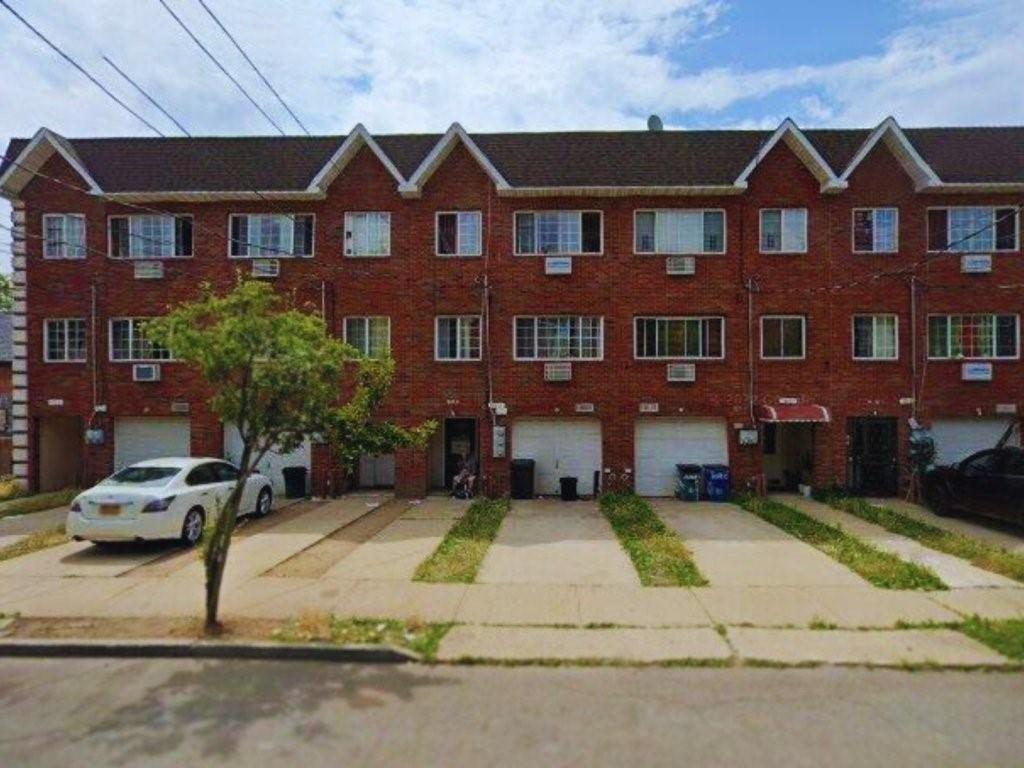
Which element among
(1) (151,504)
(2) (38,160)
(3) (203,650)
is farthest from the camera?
(2) (38,160)

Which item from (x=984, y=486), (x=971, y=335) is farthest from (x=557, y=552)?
(x=971, y=335)

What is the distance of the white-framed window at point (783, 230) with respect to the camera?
16.6 metres

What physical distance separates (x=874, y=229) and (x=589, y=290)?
766cm

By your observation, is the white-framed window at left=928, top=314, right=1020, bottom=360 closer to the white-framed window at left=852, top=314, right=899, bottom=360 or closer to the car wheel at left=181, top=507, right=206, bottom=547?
the white-framed window at left=852, top=314, right=899, bottom=360

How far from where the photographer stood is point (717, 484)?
15867 mm

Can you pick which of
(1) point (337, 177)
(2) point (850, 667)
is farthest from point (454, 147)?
(2) point (850, 667)

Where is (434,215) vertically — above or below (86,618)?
above

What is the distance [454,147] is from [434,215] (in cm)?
191

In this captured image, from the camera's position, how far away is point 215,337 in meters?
6.73

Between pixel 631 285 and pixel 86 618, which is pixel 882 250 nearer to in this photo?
pixel 631 285

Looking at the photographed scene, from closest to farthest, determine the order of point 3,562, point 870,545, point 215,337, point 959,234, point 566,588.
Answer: point 215,337 → point 566,588 → point 3,562 → point 870,545 → point 959,234

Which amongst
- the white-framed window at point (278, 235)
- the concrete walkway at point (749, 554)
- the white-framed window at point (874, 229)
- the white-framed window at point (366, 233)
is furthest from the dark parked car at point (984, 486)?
the white-framed window at point (278, 235)

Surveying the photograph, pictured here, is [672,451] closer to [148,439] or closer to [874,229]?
[874,229]

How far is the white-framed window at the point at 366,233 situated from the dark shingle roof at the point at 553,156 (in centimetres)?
152
